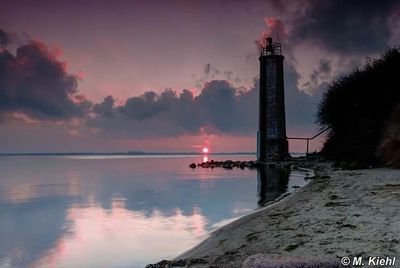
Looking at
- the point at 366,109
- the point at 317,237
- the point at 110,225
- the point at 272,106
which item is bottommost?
the point at 110,225

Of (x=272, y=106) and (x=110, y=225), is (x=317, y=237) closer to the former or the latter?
(x=110, y=225)

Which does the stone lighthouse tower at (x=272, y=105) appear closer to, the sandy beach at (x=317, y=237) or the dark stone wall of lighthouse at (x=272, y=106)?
the dark stone wall of lighthouse at (x=272, y=106)

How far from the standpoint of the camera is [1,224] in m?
15.9

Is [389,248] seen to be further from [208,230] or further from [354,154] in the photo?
[354,154]

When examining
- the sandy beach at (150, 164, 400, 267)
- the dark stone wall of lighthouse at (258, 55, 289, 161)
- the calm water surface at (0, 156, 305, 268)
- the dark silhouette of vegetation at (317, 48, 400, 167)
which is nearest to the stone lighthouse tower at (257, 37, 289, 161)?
the dark stone wall of lighthouse at (258, 55, 289, 161)

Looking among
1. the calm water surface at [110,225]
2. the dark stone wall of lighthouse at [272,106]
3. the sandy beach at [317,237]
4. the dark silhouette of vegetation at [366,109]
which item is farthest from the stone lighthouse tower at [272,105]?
the sandy beach at [317,237]

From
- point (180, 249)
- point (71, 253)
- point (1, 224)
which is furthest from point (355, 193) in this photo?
point (1, 224)

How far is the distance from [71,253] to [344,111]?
21368mm

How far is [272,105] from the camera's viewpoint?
3984 centimetres

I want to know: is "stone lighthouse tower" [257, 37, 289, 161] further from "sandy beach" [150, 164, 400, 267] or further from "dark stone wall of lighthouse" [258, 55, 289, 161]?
"sandy beach" [150, 164, 400, 267]

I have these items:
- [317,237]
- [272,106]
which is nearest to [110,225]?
[317,237]

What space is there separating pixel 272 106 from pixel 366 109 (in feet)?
54.8

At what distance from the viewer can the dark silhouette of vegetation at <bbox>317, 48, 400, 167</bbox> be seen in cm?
2195

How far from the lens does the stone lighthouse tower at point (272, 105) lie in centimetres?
3988
